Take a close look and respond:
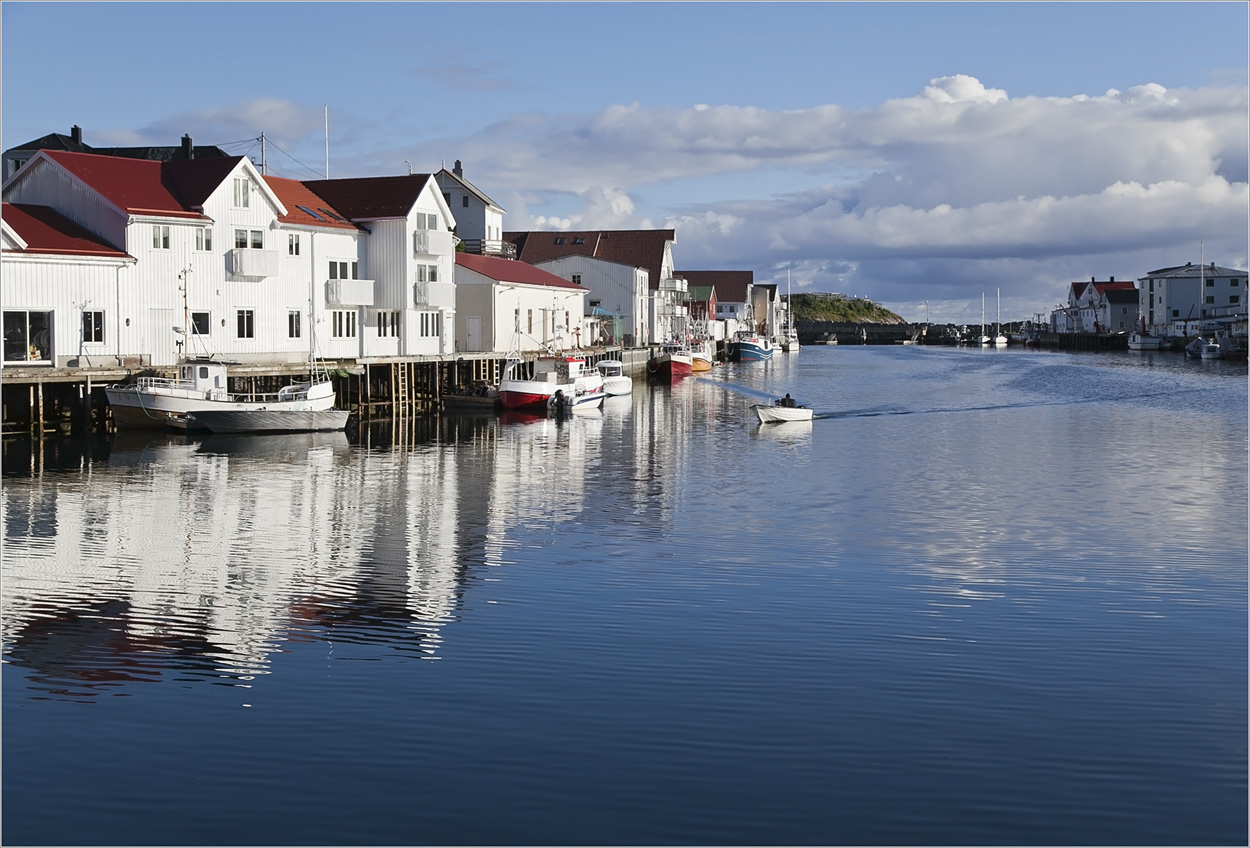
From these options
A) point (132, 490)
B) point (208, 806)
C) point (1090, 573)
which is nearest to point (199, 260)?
point (132, 490)

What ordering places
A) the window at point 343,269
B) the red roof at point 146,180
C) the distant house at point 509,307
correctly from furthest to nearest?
the distant house at point 509,307 < the window at point 343,269 < the red roof at point 146,180

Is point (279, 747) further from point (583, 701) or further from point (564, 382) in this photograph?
point (564, 382)

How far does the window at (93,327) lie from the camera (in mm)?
45844

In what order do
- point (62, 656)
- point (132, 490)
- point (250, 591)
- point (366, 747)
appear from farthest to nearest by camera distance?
point (132, 490)
point (250, 591)
point (62, 656)
point (366, 747)

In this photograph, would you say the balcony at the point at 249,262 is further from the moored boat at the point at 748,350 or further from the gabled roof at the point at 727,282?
the gabled roof at the point at 727,282

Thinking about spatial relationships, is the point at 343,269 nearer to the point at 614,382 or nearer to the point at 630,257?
the point at 614,382

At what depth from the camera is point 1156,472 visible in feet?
117

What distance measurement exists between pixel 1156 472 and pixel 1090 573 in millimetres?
16688

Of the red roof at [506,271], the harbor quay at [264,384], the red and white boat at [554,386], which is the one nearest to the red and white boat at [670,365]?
the red roof at [506,271]

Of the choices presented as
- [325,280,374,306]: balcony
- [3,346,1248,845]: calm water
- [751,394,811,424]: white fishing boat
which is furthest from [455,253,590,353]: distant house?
[3,346,1248,845]: calm water

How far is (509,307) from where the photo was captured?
70312 millimetres

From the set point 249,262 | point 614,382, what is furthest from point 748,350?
point 249,262

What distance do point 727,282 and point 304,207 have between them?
110 meters

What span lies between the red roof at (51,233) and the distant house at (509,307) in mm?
22947
